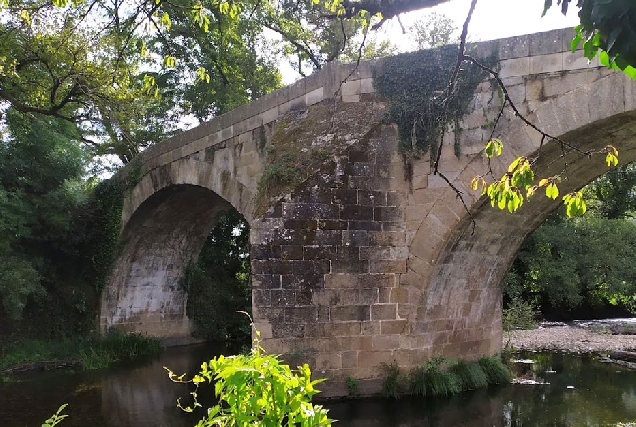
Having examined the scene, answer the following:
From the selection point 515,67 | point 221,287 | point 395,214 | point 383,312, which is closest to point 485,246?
point 395,214

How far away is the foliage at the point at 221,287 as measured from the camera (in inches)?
578

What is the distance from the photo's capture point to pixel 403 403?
655 centimetres

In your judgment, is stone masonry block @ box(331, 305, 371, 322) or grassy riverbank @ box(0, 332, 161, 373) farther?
grassy riverbank @ box(0, 332, 161, 373)

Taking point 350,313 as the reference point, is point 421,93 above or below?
above

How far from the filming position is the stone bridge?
229 inches

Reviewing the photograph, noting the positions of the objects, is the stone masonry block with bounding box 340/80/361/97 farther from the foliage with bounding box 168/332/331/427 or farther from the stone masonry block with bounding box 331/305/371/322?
the foliage with bounding box 168/332/331/427

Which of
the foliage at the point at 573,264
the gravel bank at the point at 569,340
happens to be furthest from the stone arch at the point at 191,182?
the foliage at the point at 573,264

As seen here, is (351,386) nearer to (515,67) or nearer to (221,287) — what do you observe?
(515,67)

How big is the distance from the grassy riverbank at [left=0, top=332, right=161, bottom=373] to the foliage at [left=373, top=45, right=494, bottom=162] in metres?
7.48

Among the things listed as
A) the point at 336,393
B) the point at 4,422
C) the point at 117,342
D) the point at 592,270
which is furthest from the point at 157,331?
the point at 592,270

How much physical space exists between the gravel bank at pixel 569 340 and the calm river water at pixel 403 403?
182 centimetres

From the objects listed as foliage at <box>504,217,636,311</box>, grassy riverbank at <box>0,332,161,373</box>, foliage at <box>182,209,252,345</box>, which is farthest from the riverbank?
foliage at <box>504,217,636,311</box>

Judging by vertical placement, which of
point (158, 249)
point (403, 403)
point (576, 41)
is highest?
point (158, 249)

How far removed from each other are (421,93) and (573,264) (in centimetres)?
1275
